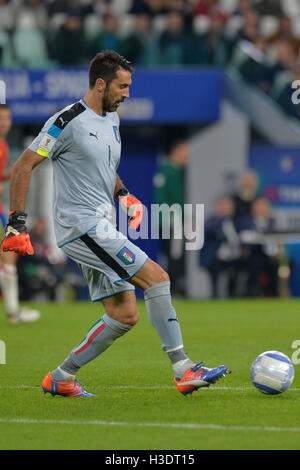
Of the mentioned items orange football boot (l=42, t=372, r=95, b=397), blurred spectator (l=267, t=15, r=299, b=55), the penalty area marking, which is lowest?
the penalty area marking

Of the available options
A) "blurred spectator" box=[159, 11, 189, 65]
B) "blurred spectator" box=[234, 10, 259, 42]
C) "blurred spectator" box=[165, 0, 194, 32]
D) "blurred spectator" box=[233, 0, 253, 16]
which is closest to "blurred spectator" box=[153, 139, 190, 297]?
"blurred spectator" box=[159, 11, 189, 65]

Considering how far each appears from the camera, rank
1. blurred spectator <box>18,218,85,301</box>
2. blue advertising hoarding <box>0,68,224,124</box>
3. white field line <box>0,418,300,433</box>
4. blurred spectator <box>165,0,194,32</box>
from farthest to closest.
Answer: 1. blurred spectator <box>165,0,194,32</box>
2. blue advertising hoarding <box>0,68,224,124</box>
3. blurred spectator <box>18,218,85,301</box>
4. white field line <box>0,418,300,433</box>

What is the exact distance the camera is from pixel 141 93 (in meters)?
18.6

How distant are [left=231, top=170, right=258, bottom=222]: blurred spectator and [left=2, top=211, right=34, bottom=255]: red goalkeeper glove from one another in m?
11.9

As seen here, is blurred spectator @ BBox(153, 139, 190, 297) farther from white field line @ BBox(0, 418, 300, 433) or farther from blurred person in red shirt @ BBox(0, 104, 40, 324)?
white field line @ BBox(0, 418, 300, 433)

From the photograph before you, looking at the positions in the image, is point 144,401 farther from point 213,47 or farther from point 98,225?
point 213,47

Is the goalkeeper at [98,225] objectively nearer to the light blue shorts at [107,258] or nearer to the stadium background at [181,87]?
the light blue shorts at [107,258]

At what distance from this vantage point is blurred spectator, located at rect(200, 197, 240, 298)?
59.5 ft

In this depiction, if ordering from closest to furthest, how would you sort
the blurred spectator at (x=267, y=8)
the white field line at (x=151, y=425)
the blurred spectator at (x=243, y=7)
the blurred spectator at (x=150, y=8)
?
the white field line at (x=151, y=425) < the blurred spectator at (x=150, y=8) < the blurred spectator at (x=243, y=7) < the blurred spectator at (x=267, y=8)

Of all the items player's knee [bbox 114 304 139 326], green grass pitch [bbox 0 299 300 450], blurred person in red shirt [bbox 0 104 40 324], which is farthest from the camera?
blurred person in red shirt [bbox 0 104 40 324]

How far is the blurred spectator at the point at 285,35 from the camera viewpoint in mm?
20312

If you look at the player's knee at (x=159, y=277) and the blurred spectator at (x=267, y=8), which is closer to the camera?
the player's knee at (x=159, y=277)

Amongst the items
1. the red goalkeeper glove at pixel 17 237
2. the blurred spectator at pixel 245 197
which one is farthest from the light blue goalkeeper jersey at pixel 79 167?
the blurred spectator at pixel 245 197
